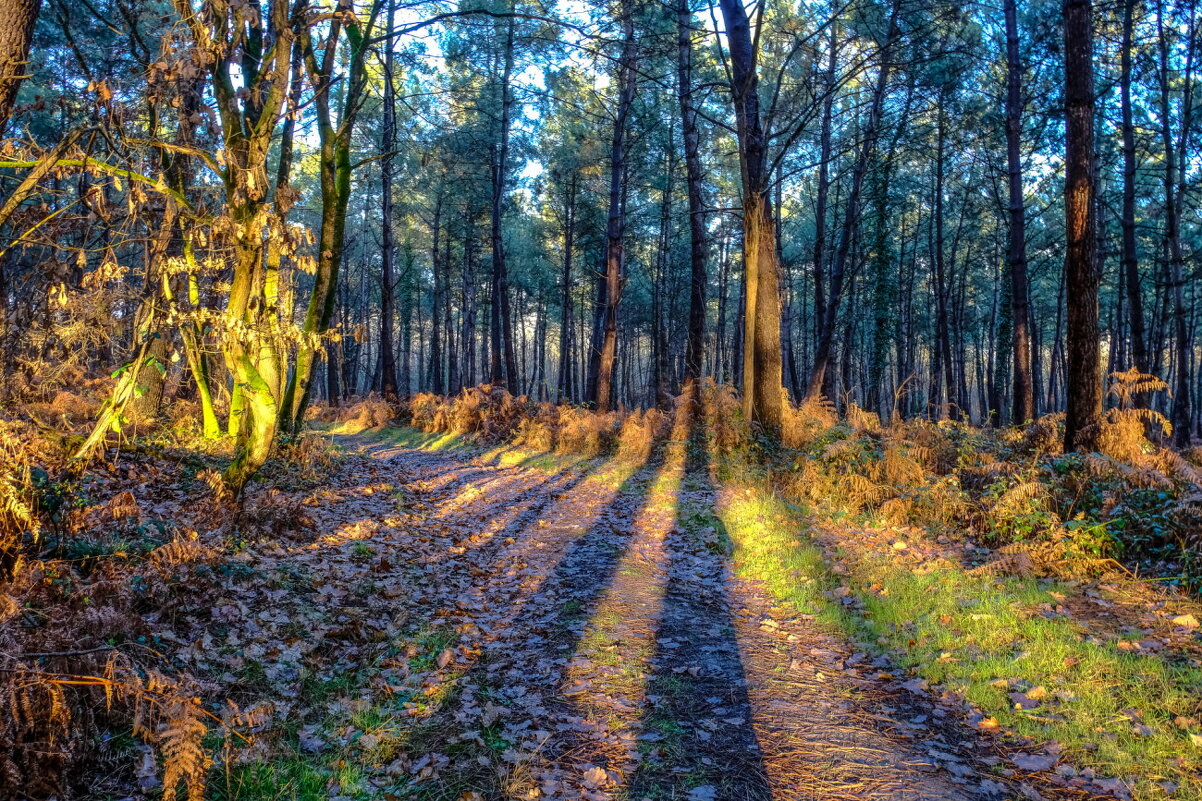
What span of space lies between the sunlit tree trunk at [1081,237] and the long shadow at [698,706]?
5.46m

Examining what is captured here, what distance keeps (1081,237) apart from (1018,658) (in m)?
6.63

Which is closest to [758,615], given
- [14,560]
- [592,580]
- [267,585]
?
[592,580]

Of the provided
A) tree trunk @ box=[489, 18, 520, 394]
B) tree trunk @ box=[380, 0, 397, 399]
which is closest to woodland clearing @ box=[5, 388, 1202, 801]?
tree trunk @ box=[380, 0, 397, 399]

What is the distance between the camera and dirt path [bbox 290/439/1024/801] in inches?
118

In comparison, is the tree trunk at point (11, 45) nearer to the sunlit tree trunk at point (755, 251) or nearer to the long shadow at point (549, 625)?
the long shadow at point (549, 625)

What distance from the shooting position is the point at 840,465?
28.5 ft

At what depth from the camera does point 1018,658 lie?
3.98 meters

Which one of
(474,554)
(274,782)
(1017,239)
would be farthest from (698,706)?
(1017,239)

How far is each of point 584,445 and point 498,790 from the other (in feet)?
33.8

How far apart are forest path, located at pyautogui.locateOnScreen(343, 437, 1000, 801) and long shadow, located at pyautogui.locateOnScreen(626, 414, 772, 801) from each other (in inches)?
0.4

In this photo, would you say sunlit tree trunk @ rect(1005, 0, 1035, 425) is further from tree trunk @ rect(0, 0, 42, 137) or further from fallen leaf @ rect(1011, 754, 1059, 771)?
tree trunk @ rect(0, 0, 42, 137)

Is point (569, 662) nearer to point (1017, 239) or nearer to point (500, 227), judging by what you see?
point (1017, 239)

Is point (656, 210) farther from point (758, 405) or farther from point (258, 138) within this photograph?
point (258, 138)

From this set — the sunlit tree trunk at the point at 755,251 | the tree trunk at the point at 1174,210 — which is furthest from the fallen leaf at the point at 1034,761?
the tree trunk at the point at 1174,210
